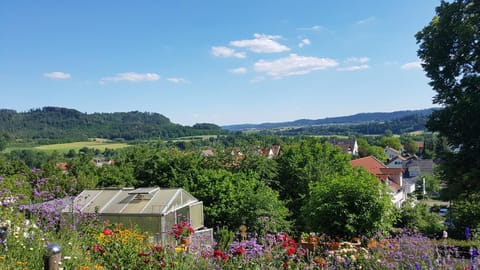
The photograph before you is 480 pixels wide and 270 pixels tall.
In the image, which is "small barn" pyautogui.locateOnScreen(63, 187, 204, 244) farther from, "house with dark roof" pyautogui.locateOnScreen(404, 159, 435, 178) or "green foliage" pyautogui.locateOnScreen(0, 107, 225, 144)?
"green foliage" pyautogui.locateOnScreen(0, 107, 225, 144)

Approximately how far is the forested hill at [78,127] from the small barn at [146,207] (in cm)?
7451

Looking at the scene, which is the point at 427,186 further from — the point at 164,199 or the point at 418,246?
the point at 418,246

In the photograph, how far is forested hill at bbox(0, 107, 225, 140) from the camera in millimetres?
95250

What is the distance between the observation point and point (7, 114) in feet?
352

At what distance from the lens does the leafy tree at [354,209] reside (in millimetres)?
7426

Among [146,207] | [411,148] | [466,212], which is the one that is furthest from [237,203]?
[411,148]

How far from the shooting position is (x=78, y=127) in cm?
10838

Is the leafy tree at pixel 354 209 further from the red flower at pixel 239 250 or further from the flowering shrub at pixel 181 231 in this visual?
the red flower at pixel 239 250

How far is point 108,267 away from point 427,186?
47.8m

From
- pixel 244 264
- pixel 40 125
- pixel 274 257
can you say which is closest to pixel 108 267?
pixel 244 264

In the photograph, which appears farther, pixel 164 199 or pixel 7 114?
pixel 7 114

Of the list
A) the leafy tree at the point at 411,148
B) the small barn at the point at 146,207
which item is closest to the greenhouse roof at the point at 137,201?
the small barn at the point at 146,207

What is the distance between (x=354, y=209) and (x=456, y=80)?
283 inches

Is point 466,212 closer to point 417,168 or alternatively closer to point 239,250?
point 239,250
